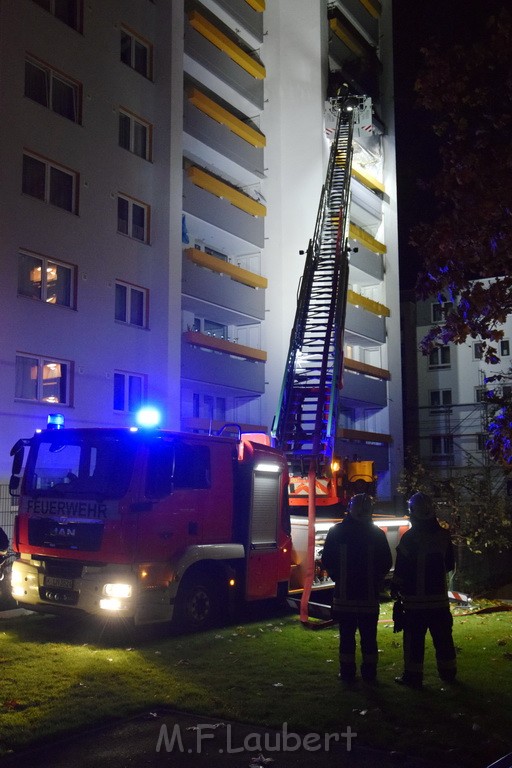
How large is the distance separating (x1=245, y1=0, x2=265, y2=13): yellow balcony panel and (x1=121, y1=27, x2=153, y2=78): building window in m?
7.51

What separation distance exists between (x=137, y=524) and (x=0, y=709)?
119 inches

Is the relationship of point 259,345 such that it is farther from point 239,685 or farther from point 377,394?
point 239,685

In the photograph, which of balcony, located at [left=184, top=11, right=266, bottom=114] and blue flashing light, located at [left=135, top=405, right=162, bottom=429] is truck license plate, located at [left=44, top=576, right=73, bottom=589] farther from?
balcony, located at [left=184, top=11, right=266, bottom=114]

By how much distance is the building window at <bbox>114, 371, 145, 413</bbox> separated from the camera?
71.7 feet

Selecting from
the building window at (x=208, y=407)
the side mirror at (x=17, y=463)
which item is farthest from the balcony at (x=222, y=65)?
the side mirror at (x=17, y=463)

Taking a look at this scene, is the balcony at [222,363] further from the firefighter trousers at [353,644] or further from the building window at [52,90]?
the firefighter trousers at [353,644]


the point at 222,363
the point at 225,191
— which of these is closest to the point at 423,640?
the point at 222,363

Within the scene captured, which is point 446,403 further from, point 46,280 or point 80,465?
point 80,465

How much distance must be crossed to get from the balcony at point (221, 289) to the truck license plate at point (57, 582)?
52.1ft

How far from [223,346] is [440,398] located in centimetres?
2246

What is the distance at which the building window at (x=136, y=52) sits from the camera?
932 inches

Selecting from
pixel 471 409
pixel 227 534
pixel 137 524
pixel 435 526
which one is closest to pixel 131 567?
pixel 137 524

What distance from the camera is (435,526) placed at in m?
7.79

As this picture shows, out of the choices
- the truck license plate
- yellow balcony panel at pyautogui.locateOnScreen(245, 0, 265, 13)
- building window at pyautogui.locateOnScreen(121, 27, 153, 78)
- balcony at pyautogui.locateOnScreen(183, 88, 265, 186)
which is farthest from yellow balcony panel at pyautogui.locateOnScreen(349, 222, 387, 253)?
the truck license plate
